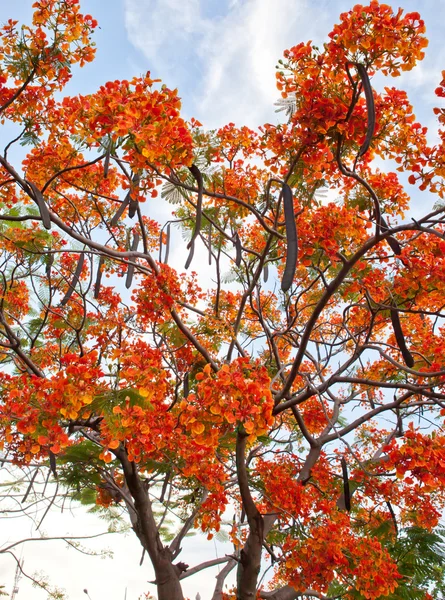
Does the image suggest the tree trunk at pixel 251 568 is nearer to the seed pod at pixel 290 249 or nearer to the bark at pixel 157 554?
the bark at pixel 157 554

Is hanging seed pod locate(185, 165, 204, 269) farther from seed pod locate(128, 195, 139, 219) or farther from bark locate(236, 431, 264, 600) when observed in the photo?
bark locate(236, 431, 264, 600)

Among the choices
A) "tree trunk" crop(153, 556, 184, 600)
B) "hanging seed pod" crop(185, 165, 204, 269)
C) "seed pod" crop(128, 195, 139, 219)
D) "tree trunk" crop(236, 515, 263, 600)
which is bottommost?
"tree trunk" crop(236, 515, 263, 600)

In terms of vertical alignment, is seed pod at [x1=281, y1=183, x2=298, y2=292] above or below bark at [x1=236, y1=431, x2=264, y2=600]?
above

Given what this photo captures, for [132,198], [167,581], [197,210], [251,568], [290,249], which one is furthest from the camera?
[167,581]

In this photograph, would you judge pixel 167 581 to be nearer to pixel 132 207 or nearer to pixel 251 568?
pixel 251 568

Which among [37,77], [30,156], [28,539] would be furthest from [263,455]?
[37,77]

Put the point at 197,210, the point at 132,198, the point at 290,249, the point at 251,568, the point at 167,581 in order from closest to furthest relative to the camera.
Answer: the point at 290,249, the point at 197,210, the point at 132,198, the point at 251,568, the point at 167,581

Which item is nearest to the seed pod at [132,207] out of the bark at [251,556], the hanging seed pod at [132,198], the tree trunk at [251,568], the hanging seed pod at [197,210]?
the hanging seed pod at [132,198]

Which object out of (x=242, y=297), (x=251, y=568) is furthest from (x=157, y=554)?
(x=242, y=297)

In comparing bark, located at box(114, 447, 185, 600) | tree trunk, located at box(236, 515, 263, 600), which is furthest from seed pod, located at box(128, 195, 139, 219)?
tree trunk, located at box(236, 515, 263, 600)

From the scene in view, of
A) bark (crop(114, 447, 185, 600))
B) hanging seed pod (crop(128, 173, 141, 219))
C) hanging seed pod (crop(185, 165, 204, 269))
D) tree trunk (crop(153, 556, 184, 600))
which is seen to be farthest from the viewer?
tree trunk (crop(153, 556, 184, 600))

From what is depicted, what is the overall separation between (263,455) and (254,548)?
6.63 ft

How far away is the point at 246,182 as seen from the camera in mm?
5168

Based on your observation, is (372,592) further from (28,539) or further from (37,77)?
(37,77)
